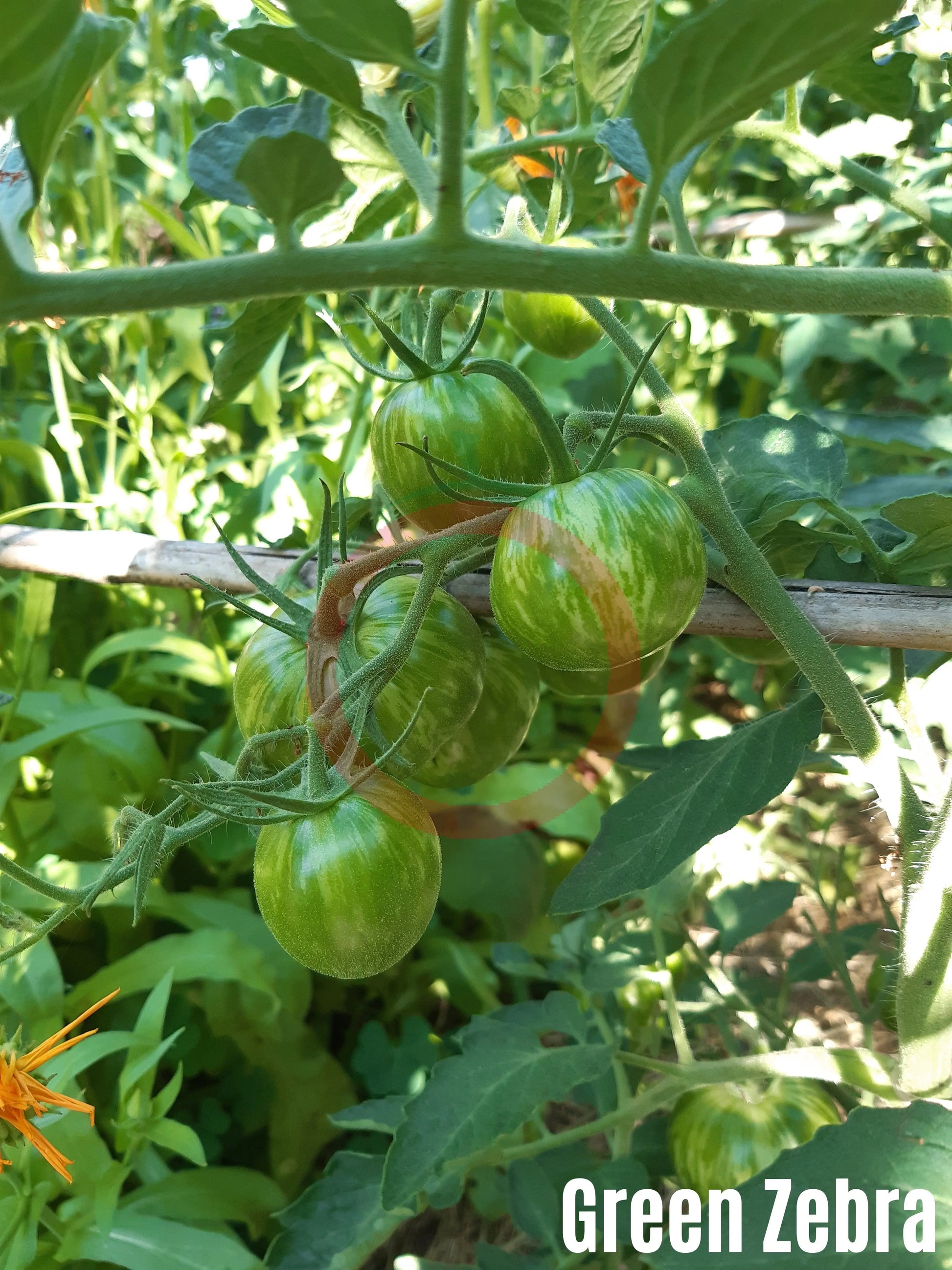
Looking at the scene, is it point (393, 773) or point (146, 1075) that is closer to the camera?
point (393, 773)

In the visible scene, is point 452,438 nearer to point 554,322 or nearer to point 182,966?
point 554,322

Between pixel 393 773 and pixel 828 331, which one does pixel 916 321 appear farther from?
pixel 393 773

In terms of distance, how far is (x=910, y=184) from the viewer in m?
1.08

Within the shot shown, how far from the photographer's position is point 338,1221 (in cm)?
80

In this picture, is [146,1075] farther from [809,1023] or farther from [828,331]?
[828,331]

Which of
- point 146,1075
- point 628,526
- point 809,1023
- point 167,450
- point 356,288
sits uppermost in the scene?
point 356,288

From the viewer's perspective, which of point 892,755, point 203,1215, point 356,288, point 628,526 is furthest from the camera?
point 203,1215

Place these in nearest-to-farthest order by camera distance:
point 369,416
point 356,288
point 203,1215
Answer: point 356,288 → point 203,1215 → point 369,416

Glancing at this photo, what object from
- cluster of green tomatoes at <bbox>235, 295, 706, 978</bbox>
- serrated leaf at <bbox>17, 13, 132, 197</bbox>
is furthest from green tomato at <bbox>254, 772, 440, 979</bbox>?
serrated leaf at <bbox>17, 13, 132, 197</bbox>

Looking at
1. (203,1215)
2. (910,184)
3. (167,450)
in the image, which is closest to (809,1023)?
(203,1215)

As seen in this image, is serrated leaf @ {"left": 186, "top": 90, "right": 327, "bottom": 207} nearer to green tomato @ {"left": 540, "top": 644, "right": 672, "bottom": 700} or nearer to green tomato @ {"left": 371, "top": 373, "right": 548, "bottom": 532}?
green tomato @ {"left": 371, "top": 373, "right": 548, "bottom": 532}

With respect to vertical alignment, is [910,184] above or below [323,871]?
above

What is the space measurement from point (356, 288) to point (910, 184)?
3.26 feet

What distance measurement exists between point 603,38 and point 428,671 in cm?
37
